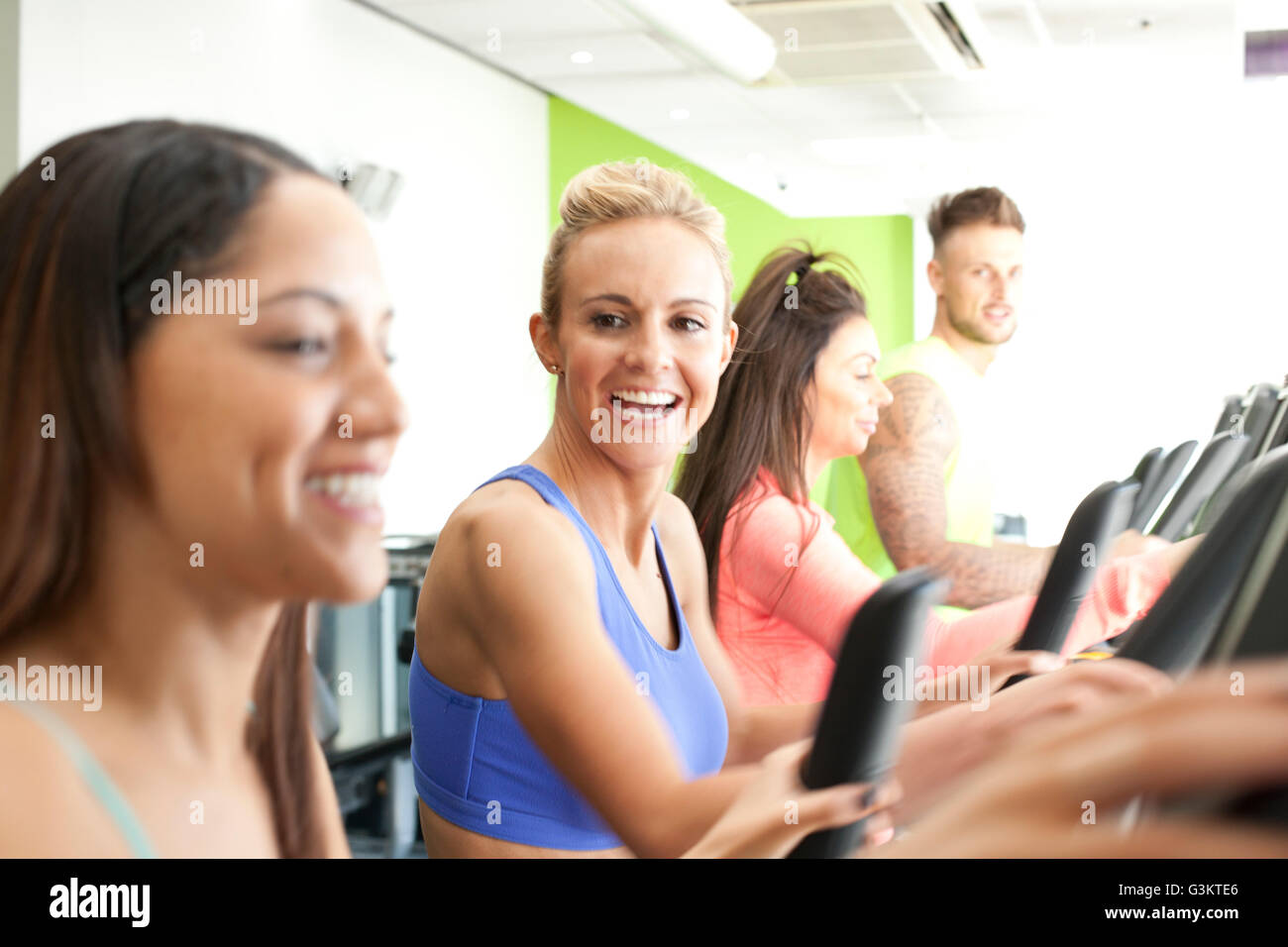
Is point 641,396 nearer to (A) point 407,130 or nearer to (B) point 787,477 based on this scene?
(B) point 787,477

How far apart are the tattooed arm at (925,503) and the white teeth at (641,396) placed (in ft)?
3.53

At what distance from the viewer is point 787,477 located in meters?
1.93

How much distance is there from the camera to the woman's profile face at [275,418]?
46cm

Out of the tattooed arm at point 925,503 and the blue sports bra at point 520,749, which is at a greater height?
the tattooed arm at point 925,503

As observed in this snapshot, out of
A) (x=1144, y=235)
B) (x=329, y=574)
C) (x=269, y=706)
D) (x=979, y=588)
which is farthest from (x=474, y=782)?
(x=1144, y=235)

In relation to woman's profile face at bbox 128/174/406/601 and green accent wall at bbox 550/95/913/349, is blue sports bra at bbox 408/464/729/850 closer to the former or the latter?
woman's profile face at bbox 128/174/406/601

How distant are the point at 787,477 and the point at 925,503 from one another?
0.55 m

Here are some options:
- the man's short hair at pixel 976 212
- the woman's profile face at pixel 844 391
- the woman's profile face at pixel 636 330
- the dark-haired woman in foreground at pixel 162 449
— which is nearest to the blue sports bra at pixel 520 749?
the woman's profile face at pixel 636 330

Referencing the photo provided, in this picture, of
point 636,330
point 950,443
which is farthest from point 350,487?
point 950,443

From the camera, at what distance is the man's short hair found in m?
2.89

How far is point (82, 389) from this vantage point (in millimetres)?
462

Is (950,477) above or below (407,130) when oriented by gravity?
below

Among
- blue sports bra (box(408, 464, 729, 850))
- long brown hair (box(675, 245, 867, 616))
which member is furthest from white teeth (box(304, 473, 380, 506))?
long brown hair (box(675, 245, 867, 616))

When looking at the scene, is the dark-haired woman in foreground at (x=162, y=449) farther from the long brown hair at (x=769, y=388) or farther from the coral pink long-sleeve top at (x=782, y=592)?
the long brown hair at (x=769, y=388)
